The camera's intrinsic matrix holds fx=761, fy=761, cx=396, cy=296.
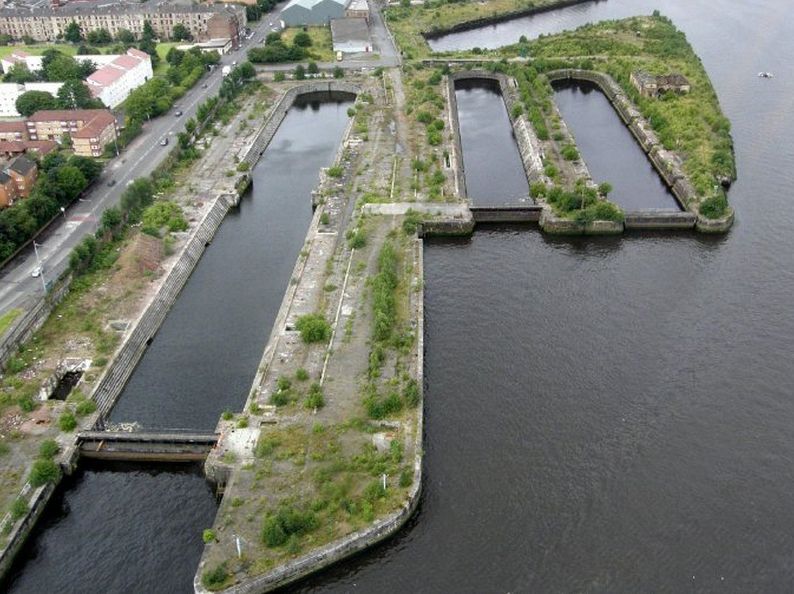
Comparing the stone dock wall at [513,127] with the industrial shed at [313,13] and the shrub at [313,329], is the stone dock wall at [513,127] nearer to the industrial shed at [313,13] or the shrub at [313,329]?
the shrub at [313,329]

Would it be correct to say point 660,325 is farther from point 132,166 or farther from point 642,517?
point 132,166

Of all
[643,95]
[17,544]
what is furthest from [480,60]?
[17,544]

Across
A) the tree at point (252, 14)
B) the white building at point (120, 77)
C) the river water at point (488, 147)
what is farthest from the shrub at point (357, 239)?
the tree at point (252, 14)

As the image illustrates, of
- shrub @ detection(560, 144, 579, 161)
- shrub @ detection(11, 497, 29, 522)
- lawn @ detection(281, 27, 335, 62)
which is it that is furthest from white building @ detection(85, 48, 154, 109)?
shrub @ detection(11, 497, 29, 522)

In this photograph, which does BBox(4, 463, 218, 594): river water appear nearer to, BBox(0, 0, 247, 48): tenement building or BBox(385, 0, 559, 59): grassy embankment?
BBox(385, 0, 559, 59): grassy embankment

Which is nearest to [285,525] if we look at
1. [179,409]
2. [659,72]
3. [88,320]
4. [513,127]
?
[179,409]

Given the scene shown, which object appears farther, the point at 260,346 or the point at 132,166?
the point at 132,166
